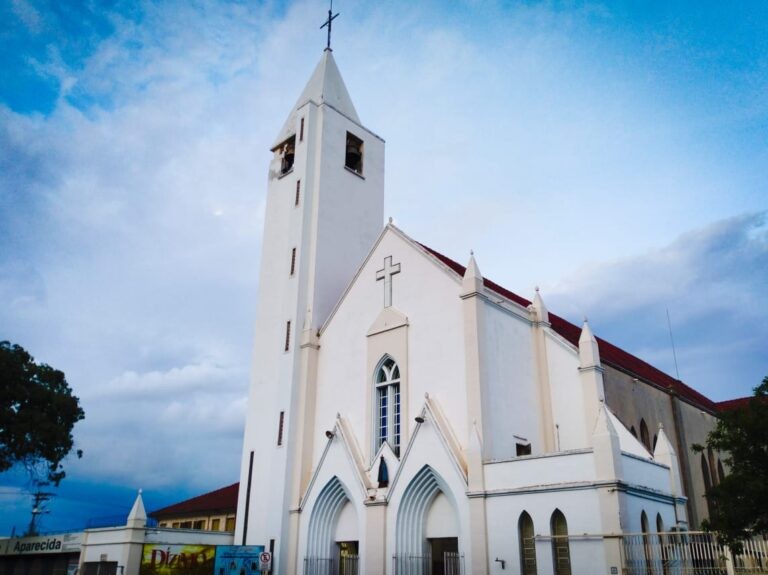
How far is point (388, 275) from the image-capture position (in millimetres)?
26109

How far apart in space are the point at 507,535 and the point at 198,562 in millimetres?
12311

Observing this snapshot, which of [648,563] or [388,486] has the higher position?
[388,486]

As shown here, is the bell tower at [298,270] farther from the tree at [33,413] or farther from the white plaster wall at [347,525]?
the tree at [33,413]

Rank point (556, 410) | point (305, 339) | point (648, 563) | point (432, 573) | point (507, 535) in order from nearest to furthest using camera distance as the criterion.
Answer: point (648, 563)
point (507, 535)
point (432, 573)
point (556, 410)
point (305, 339)

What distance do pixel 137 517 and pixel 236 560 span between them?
12.4 ft

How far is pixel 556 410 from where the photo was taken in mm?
23203

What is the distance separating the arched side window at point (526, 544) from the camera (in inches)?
728

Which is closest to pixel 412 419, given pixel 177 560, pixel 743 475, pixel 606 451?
pixel 606 451

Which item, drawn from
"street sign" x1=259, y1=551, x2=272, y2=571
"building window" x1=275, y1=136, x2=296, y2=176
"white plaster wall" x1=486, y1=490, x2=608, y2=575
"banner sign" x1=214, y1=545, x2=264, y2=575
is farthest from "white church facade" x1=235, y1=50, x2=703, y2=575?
"street sign" x1=259, y1=551, x2=272, y2=571

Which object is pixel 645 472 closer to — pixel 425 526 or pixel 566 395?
pixel 566 395

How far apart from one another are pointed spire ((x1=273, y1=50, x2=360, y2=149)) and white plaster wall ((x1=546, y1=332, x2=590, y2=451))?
1579cm

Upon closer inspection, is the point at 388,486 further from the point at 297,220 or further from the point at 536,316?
the point at 297,220

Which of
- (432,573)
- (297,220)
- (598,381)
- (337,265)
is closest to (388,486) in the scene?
(432,573)

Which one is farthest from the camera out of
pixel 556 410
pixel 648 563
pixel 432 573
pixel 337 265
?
pixel 337 265
